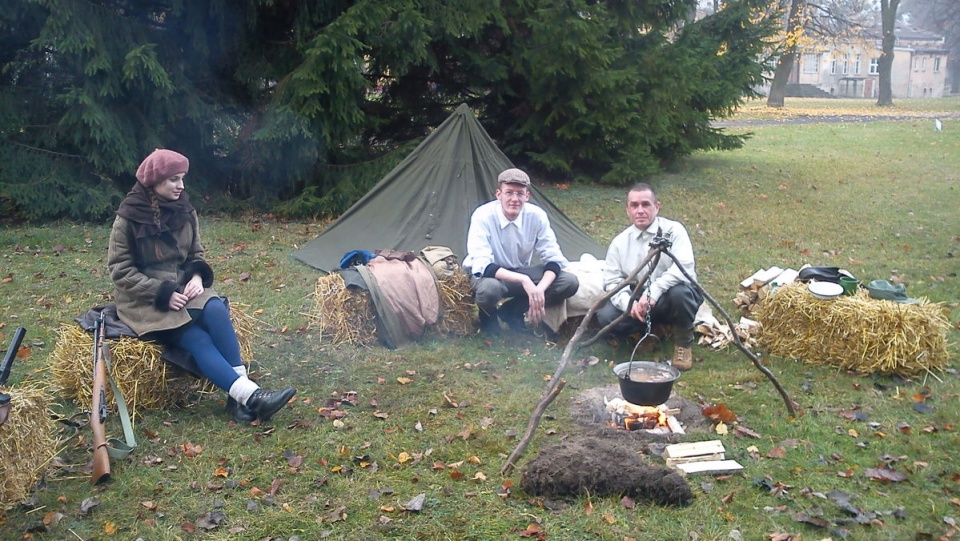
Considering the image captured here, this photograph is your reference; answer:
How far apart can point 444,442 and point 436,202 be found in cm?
363

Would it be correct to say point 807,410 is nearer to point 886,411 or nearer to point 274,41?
point 886,411

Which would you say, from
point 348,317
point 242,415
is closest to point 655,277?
point 348,317

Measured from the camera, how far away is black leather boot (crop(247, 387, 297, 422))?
429cm

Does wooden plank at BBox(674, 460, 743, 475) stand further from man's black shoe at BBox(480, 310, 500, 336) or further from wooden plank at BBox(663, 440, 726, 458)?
man's black shoe at BBox(480, 310, 500, 336)

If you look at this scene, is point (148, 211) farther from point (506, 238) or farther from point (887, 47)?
point (887, 47)

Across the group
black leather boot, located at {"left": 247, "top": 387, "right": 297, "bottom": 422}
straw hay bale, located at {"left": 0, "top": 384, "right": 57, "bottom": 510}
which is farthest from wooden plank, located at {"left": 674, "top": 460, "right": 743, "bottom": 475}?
straw hay bale, located at {"left": 0, "top": 384, "right": 57, "bottom": 510}

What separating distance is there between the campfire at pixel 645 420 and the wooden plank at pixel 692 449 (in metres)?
0.27

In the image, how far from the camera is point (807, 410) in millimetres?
4512

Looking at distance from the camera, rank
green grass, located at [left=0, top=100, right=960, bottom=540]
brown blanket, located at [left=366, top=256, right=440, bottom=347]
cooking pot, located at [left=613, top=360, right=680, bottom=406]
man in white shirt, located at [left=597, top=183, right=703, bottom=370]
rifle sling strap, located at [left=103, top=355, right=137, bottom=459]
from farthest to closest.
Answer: brown blanket, located at [left=366, top=256, right=440, bottom=347] → man in white shirt, located at [left=597, top=183, right=703, bottom=370] → cooking pot, located at [left=613, top=360, right=680, bottom=406] → rifle sling strap, located at [left=103, top=355, right=137, bottom=459] → green grass, located at [left=0, top=100, right=960, bottom=540]

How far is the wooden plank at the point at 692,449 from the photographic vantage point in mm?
3878

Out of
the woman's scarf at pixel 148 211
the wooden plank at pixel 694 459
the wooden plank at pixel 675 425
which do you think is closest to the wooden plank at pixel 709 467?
the wooden plank at pixel 694 459

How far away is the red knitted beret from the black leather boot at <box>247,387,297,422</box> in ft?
4.13

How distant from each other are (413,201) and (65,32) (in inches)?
183

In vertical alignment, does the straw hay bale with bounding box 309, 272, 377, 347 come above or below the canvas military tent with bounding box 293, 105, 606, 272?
below
